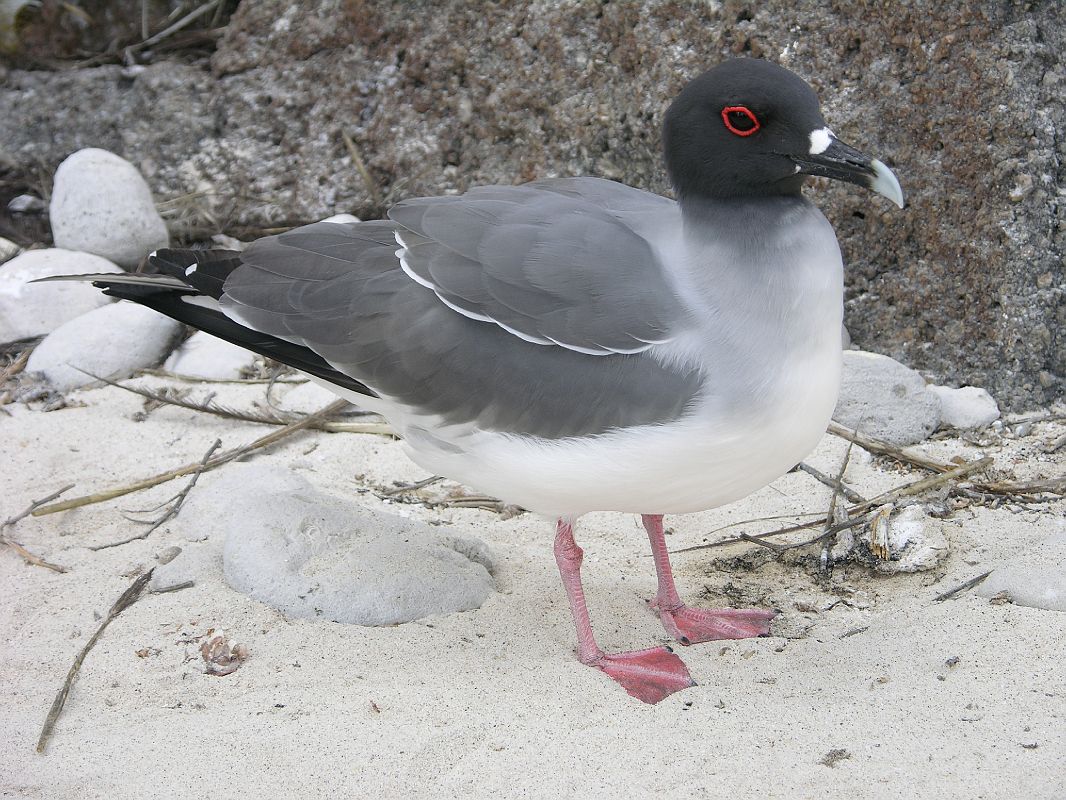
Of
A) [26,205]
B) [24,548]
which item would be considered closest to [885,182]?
[24,548]

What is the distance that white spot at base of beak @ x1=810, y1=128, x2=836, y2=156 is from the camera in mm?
3180

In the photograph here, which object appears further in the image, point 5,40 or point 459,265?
point 5,40

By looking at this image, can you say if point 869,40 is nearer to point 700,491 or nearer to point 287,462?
point 700,491

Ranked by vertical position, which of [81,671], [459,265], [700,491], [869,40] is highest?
[869,40]

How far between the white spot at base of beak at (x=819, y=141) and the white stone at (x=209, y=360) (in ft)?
10.6

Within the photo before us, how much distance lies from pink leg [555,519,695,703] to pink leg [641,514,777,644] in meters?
0.17

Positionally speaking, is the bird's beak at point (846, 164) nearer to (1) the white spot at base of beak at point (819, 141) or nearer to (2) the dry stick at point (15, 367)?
(1) the white spot at base of beak at point (819, 141)

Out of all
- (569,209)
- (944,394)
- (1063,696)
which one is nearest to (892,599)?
(1063,696)

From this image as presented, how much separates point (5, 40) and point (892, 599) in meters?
6.00

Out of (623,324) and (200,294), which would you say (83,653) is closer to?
(200,294)

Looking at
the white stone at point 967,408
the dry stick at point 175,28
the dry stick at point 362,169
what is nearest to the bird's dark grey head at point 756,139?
the white stone at point 967,408

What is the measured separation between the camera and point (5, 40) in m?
6.94

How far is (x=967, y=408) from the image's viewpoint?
4.87m

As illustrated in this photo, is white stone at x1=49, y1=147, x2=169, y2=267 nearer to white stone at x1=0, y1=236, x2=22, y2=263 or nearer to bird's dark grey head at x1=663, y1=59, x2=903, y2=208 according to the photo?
white stone at x1=0, y1=236, x2=22, y2=263
